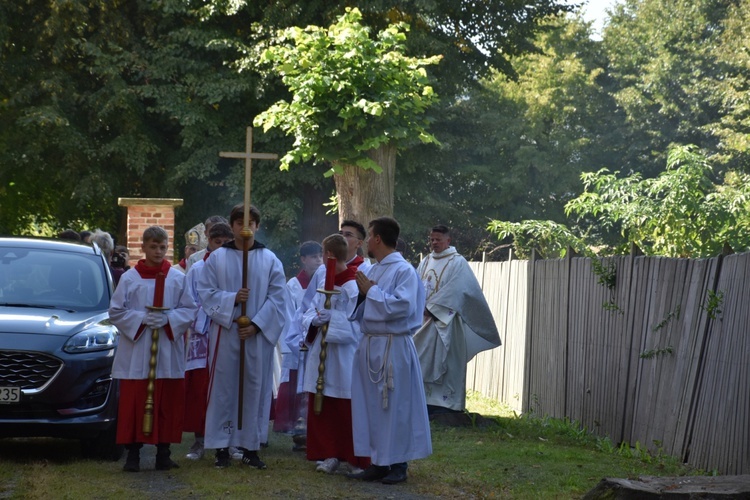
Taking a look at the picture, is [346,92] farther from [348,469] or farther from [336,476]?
[336,476]

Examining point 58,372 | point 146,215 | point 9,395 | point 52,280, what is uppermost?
point 146,215

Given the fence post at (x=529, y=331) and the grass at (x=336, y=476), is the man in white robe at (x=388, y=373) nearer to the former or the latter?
the grass at (x=336, y=476)

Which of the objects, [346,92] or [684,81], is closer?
[346,92]

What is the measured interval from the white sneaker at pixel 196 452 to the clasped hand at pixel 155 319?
1242 mm

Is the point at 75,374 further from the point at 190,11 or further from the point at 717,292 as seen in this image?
the point at 190,11

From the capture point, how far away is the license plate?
8953 millimetres

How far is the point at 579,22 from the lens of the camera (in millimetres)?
47312

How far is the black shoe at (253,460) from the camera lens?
29.7 ft

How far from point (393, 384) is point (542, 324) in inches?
211

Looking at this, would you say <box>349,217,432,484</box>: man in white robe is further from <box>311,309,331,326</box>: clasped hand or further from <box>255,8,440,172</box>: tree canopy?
<box>255,8,440,172</box>: tree canopy

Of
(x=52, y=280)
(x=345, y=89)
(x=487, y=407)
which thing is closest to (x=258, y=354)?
(x=52, y=280)

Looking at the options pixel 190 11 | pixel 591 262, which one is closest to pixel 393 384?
pixel 591 262

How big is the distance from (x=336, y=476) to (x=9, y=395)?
2.46m

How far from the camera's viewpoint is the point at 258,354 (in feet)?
30.0
